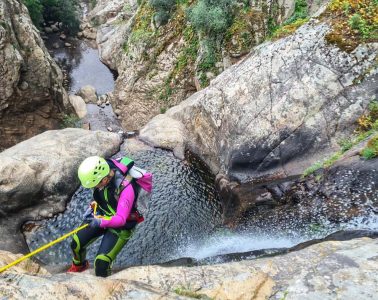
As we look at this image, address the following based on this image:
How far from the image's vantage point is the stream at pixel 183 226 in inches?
390

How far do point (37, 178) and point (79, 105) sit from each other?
48.0 ft

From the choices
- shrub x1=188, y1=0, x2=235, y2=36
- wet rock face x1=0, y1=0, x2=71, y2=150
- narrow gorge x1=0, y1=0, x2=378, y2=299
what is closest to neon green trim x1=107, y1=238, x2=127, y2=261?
narrow gorge x1=0, y1=0, x2=378, y2=299

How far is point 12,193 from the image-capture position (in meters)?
12.1

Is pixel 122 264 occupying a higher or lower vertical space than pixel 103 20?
lower

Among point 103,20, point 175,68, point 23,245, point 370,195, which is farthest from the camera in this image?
point 103,20

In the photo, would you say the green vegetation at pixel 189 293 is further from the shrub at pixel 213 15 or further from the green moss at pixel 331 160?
the shrub at pixel 213 15

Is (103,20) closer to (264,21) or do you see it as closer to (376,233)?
(264,21)

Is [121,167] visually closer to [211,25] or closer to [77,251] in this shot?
[77,251]

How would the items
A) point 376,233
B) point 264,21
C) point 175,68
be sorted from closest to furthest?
1. point 376,233
2. point 264,21
3. point 175,68

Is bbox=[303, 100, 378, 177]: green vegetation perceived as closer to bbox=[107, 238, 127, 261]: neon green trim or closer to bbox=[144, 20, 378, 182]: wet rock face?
bbox=[144, 20, 378, 182]: wet rock face

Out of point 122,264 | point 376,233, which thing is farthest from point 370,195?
point 122,264

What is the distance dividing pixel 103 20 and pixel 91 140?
24.2m

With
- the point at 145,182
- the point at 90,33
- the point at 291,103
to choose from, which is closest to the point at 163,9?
the point at 291,103

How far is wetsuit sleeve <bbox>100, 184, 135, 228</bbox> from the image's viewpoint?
747 cm
